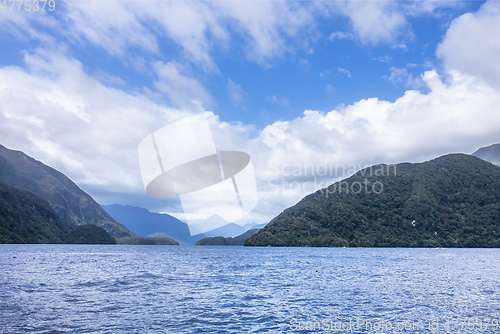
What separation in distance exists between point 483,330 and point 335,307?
41.1ft

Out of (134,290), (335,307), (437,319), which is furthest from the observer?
(134,290)

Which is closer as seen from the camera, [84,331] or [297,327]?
[84,331]

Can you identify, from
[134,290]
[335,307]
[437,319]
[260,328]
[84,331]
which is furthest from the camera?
[134,290]

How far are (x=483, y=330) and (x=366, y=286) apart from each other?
75.6ft

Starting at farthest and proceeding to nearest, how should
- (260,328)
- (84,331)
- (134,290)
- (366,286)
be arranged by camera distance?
1. (366,286)
2. (134,290)
3. (260,328)
4. (84,331)

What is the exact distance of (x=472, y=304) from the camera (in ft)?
116

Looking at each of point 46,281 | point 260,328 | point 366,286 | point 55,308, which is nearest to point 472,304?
point 366,286

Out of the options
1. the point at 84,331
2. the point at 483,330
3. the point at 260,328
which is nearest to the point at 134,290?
the point at 84,331

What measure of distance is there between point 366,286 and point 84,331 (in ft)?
126

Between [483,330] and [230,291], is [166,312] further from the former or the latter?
[483,330]

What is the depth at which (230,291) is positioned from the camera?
43312 millimetres

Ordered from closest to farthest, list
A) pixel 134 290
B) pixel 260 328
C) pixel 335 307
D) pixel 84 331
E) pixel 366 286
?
pixel 84 331 → pixel 260 328 → pixel 335 307 → pixel 134 290 → pixel 366 286

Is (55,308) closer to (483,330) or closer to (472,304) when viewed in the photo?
(483,330)

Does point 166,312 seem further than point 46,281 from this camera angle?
No
